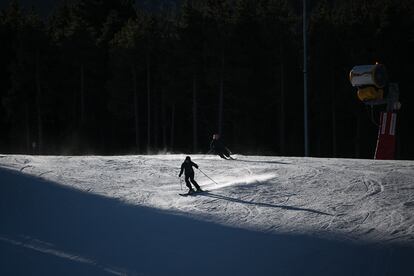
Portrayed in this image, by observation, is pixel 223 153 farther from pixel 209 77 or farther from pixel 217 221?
pixel 209 77

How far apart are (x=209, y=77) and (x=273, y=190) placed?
76.0 ft

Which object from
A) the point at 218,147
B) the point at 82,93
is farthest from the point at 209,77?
the point at 218,147

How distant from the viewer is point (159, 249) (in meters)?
10.8

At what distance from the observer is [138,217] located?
1342 centimetres

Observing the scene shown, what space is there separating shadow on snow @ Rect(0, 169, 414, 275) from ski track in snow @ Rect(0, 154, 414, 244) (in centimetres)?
79

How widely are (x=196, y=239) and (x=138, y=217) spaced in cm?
280

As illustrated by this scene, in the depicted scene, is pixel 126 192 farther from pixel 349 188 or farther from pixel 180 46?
pixel 180 46

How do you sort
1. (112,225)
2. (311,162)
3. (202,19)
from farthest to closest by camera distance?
(202,19)
(311,162)
(112,225)

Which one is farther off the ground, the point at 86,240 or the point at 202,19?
the point at 202,19

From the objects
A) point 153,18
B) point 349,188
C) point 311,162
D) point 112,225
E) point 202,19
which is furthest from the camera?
point 153,18

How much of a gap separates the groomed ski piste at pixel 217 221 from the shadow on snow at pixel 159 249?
0.03m

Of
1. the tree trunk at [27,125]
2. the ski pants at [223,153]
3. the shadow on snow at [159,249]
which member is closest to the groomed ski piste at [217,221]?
the shadow on snow at [159,249]

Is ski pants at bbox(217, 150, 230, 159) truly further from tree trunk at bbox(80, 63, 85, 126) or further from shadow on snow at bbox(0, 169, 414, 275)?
tree trunk at bbox(80, 63, 85, 126)

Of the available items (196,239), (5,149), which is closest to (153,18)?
(5,149)
